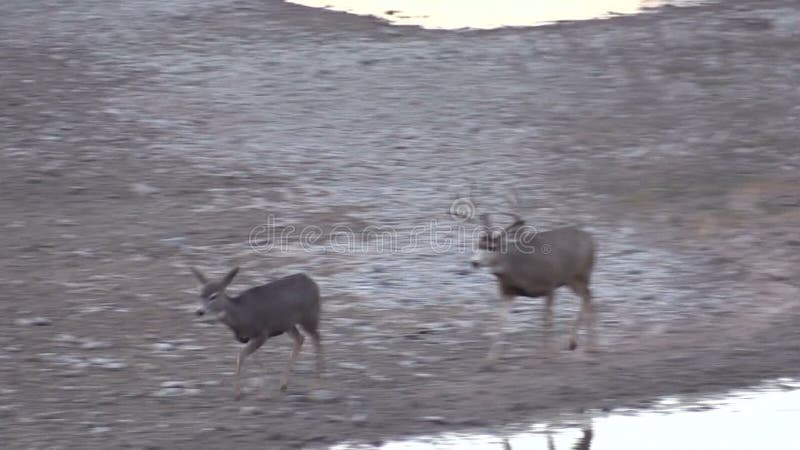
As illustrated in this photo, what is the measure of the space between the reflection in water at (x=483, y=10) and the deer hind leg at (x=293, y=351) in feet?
43.1

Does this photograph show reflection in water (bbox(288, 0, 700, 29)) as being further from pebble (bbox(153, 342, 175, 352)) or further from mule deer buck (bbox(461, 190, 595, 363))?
pebble (bbox(153, 342, 175, 352))

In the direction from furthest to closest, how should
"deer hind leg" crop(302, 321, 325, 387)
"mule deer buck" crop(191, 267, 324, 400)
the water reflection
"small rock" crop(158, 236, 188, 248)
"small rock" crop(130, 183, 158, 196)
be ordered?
"small rock" crop(130, 183, 158, 196)
"small rock" crop(158, 236, 188, 248)
"deer hind leg" crop(302, 321, 325, 387)
"mule deer buck" crop(191, 267, 324, 400)
the water reflection

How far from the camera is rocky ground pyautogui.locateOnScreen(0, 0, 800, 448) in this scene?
480 inches

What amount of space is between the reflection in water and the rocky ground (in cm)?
60

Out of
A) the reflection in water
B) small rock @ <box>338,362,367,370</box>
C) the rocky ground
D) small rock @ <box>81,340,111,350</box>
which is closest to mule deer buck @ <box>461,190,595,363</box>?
the rocky ground

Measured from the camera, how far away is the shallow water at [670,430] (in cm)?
1077

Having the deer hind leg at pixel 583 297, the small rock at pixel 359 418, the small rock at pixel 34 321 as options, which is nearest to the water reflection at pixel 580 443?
the small rock at pixel 359 418

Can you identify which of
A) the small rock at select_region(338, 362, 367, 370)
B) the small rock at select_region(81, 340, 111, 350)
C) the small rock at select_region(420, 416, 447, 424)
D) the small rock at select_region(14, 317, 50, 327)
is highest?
the small rock at select_region(14, 317, 50, 327)

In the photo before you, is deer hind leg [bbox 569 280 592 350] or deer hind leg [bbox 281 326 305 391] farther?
deer hind leg [bbox 569 280 592 350]

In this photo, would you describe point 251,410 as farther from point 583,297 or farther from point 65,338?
point 583,297

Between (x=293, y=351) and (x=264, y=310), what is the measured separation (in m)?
0.41

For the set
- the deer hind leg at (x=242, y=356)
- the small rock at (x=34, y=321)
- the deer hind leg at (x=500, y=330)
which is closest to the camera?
the deer hind leg at (x=242, y=356)

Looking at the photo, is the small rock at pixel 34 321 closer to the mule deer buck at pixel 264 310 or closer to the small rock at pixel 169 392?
the small rock at pixel 169 392

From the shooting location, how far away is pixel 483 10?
26.2 meters
